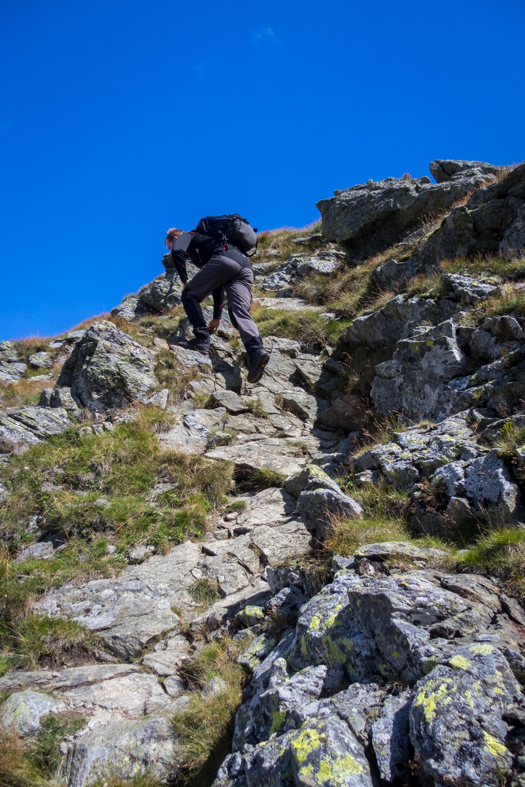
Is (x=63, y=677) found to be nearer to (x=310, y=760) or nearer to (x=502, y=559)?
(x=310, y=760)

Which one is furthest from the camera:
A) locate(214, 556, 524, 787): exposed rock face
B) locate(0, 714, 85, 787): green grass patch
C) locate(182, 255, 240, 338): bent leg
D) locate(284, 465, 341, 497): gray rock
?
locate(182, 255, 240, 338): bent leg

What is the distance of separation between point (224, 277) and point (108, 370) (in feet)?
11.3

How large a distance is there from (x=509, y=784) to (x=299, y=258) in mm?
20205

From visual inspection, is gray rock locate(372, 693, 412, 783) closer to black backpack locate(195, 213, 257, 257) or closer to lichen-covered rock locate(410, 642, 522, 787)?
lichen-covered rock locate(410, 642, 522, 787)

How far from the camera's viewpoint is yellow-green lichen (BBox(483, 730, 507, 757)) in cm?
204

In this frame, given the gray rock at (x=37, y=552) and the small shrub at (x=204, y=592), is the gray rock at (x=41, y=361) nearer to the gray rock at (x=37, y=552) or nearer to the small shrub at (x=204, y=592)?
the gray rock at (x=37, y=552)

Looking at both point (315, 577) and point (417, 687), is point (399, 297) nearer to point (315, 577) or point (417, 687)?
point (315, 577)

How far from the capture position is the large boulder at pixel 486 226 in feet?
34.0

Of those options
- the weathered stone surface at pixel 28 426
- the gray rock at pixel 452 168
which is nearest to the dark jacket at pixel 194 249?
the weathered stone surface at pixel 28 426

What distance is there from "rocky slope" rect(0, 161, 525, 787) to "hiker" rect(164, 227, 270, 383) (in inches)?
68.3

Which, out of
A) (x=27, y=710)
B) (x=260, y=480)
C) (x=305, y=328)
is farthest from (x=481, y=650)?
(x=305, y=328)

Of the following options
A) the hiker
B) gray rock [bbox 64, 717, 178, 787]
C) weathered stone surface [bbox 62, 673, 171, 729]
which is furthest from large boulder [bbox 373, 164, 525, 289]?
gray rock [bbox 64, 717, 178, 787]

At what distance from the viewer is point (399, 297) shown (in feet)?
33.0

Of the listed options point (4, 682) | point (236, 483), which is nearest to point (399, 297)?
point (236, 483)
